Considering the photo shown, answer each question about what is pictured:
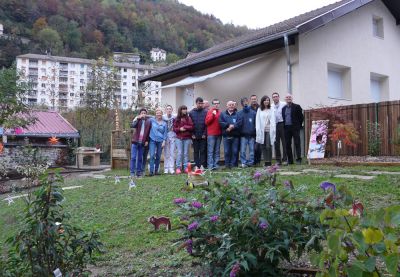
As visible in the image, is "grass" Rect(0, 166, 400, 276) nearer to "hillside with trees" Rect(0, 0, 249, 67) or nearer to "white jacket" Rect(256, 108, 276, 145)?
"white jacket" Rect(256, 108, 276, 145)

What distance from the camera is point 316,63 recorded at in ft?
44.3

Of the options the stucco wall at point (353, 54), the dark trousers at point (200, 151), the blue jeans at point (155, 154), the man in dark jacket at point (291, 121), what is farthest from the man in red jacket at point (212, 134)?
the stucco wall at point (353, 54)

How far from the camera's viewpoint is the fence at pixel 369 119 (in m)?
11.3

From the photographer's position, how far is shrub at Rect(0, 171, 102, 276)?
9.64 ft

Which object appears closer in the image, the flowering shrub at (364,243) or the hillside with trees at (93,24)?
the flowering shrub at (364,243)

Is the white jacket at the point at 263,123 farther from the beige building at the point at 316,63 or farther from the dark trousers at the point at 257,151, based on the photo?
the beige building at the point at 316,63

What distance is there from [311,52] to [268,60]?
1.43 meters

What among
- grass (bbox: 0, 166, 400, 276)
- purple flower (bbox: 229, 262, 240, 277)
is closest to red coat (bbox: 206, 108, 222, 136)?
grass (bbox: 0, 166, 400, 276)

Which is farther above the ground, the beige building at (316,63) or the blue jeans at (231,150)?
the beige building at (316,63)

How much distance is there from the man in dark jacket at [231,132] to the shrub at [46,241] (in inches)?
289

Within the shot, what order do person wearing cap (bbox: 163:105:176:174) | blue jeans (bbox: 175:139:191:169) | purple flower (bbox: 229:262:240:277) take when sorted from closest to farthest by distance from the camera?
purple flower (bbox: 229:262:240:277), blue jeans (bbox: 175:139:191:169), person wearing cap (bbox: 163:105:176:174)

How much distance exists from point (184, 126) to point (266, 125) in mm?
2070

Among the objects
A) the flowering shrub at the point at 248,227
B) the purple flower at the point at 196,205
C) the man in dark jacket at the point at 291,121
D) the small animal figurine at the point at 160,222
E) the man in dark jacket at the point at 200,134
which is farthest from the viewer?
the man in dark jacket at the point at 200,134

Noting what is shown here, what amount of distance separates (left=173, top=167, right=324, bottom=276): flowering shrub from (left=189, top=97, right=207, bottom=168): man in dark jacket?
7.59m
